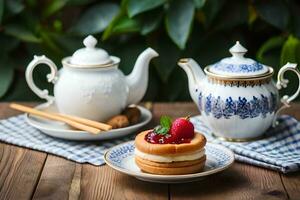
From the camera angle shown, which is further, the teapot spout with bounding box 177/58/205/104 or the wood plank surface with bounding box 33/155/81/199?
the teapot spout with bounding box 177/58/205/104

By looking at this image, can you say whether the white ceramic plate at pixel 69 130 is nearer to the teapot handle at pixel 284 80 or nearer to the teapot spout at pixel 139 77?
the teapot spout at pixel 139 77

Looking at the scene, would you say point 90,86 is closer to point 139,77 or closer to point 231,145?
point 139,77

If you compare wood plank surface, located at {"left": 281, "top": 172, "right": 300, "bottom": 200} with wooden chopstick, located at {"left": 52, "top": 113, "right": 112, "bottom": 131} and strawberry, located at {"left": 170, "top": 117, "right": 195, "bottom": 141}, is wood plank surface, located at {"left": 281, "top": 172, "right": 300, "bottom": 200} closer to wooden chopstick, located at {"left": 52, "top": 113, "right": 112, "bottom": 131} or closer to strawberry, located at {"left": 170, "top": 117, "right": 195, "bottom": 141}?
strawberry, located at {"left": 170, "top": 117, "right": 195, "bottom": 141}

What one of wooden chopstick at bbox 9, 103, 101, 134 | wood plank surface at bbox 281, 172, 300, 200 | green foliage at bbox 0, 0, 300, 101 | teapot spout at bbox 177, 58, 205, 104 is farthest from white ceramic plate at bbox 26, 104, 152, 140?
green foliage at bbox 0, 0, 300, 101

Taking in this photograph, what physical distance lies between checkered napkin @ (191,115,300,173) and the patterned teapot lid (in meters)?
0.13

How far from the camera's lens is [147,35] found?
2123 mm

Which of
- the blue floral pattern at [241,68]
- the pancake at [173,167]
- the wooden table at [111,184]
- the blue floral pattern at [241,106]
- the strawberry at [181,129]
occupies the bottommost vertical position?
the wooden table at [111,184]

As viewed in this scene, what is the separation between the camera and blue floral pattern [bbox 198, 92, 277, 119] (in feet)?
4.33

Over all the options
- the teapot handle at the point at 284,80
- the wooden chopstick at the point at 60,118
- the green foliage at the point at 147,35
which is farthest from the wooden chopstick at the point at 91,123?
the green foliage at the point at 147,35

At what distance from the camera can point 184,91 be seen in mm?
2119

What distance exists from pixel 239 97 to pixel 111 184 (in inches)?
12.7

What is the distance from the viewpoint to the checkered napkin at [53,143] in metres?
1.29

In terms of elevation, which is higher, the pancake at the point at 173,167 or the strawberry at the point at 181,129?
the strawberry at the point at 181,129

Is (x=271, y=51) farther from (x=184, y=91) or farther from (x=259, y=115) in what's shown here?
(x=259, y=115)
